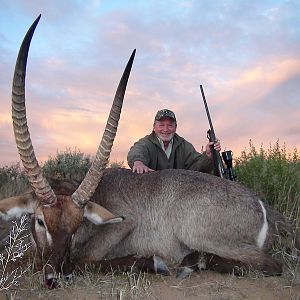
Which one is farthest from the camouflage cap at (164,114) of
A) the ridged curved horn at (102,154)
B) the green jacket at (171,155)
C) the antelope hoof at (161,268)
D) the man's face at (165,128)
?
the antelope hoof at (161,268)

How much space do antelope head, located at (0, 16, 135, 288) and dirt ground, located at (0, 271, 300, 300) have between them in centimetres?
20

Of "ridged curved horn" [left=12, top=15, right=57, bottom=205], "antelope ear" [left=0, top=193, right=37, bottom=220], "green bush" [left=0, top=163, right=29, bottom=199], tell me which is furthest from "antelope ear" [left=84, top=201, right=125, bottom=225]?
"green bush" [left=0, top=163, right=29, bottom=199]

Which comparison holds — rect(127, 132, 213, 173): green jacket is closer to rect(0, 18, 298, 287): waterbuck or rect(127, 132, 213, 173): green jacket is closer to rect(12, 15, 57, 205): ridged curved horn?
rect(0, 18, 298, 287): waterbuck

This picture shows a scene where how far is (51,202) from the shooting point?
4668 millimetres

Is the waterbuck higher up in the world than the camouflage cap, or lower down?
lower down

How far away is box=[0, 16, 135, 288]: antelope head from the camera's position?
438 cm

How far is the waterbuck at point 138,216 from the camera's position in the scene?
459cm

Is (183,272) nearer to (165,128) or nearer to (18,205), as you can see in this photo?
(18,205)

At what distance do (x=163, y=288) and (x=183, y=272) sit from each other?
451 mm

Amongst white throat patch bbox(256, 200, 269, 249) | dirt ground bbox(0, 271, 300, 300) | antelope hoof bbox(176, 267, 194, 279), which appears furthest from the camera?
white throat patch bbox(256, 200, 269, 249)

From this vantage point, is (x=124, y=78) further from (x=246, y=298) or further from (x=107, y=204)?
(x=246, y=298)

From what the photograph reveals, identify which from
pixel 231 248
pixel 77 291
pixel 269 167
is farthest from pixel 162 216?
pixel 269 167

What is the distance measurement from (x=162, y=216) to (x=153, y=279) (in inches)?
31.9

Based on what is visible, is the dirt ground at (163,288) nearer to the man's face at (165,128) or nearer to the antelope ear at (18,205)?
the antelope ear at (18,205)
